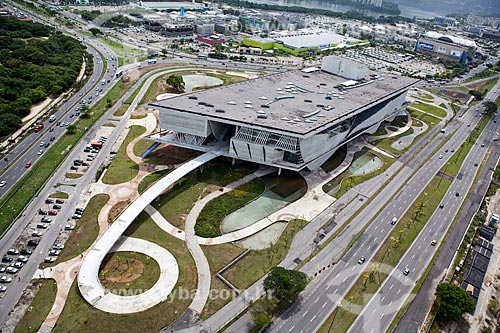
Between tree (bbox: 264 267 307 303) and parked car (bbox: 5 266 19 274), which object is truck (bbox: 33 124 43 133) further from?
tree (bbox: 264 267 307 303)

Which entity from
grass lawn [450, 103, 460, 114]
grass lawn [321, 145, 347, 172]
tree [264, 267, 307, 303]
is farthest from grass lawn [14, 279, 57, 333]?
grass lawn [450, 103, 460, 114]

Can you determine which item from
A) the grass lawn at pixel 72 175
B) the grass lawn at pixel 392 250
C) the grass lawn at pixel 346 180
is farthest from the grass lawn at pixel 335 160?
the grass lawn at pixel 72 175

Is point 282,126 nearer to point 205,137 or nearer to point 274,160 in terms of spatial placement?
point 274,160

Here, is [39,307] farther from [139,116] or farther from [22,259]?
[139,116]

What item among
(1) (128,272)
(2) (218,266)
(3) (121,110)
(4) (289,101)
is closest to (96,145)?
(3) (121,110)

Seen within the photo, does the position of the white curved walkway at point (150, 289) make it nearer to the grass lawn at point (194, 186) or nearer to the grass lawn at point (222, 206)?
the grass lawn at point (194, 186)

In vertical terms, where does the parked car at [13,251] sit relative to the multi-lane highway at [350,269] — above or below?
above
